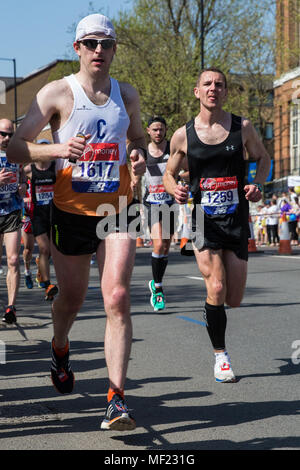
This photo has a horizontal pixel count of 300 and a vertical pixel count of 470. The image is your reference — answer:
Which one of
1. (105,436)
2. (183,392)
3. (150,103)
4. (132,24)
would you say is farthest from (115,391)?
(132,24)

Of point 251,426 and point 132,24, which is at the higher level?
point 132,24

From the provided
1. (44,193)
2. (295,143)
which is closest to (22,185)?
(44,193)

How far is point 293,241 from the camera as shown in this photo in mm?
26922

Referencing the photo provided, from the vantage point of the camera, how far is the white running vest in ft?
14.4

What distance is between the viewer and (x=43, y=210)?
1113cm

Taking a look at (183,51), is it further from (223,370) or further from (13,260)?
(223,370)

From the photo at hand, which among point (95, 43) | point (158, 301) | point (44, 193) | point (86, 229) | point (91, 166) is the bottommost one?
point (158, 301)

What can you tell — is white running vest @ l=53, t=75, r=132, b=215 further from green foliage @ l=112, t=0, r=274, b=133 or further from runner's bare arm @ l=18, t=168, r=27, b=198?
green foliage @ l=112, t=0, r=274, b=133

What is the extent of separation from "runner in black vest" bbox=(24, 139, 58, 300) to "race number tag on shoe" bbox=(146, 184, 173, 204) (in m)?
1.43

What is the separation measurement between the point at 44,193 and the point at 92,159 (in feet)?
22.0

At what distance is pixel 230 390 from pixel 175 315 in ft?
12.8

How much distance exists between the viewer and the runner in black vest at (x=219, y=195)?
5.85 meters

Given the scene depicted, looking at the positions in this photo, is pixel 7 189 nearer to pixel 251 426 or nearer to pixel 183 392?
pixel 183 392

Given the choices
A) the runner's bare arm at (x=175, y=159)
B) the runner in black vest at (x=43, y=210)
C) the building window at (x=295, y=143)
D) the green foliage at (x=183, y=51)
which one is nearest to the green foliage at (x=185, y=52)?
the green foliage at (x=183, y=51)
